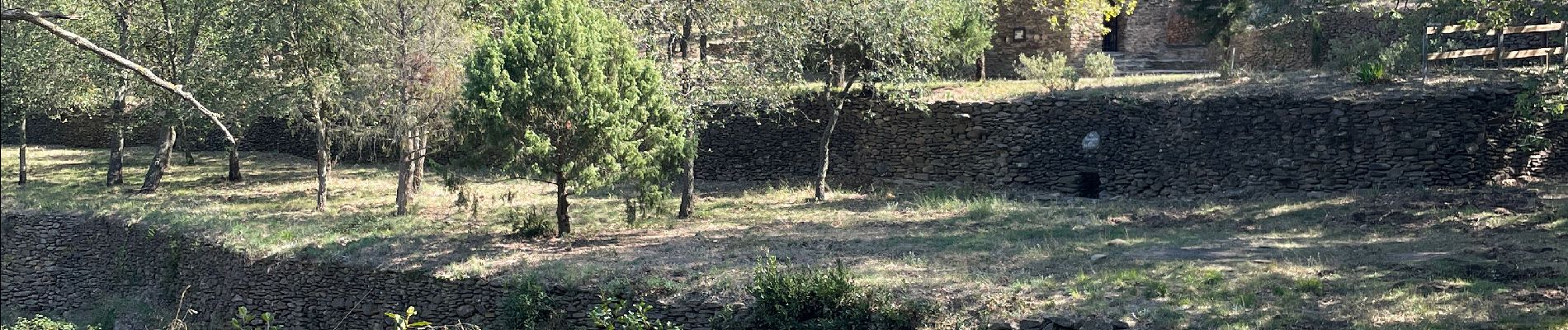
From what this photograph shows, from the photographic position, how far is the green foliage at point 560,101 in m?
16.7

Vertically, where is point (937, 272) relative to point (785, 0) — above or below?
below

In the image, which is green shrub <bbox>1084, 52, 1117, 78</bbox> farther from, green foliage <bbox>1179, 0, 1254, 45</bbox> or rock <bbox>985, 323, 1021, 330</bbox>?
rock <bbox>985, 323, 1021, 330</bbox>

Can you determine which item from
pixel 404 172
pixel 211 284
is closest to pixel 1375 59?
pixel 404 172

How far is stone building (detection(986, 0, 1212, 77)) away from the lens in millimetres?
26984

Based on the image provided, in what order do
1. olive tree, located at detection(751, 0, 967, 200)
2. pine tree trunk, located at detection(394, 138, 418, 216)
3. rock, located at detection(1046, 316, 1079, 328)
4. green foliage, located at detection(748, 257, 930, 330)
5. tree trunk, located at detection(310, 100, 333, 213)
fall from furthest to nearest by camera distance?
tree trunk, located at detection(310, 100, 333, 213) < pine tree trunk, located at detection(394, 138, 418, 216) < olive tree, located at detection(751, 0, 967, 200) < green foliage, located at detection(748, 257, 930, 330) < rock, located at detection(1046, 316, 1079, 328)

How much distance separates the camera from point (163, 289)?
20688 mm

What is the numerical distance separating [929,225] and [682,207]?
4.01 m

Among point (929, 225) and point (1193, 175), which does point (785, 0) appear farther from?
point (1193, 175)

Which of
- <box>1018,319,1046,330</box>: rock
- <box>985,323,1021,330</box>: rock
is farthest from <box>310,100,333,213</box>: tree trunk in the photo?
<box>1018,319,1046,330</box>: rock

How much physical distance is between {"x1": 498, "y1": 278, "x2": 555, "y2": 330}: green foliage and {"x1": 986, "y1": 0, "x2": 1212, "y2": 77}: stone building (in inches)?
538

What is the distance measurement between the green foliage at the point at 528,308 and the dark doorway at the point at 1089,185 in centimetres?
959

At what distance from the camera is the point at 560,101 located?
16734 millimetres

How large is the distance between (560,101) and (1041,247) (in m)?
6.31

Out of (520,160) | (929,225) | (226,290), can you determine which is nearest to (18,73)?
(226,290)
